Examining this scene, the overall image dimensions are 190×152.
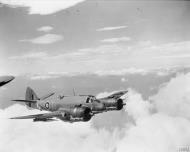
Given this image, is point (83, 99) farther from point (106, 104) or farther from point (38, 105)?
point (38, 105)

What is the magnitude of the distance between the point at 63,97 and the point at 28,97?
903 cm

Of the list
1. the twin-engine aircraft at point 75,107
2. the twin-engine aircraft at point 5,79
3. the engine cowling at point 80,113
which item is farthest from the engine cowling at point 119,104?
the twin-engine aircraft at point 5,79

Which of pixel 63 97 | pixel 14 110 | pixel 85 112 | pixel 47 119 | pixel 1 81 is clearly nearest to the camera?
pixel 1 81

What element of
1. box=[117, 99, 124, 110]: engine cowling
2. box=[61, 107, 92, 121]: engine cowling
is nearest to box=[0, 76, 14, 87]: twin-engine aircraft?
box=[61, 107, 92, 121]: engine cowling

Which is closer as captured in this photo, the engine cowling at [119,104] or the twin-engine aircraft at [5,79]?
the twin-engine aircraft at [5,79]

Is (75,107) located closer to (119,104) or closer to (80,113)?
(80,113)

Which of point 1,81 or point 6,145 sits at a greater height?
point 1,81

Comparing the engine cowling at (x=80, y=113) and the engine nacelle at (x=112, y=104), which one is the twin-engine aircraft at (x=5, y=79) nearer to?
the engine cowling at (x=80, y=113)

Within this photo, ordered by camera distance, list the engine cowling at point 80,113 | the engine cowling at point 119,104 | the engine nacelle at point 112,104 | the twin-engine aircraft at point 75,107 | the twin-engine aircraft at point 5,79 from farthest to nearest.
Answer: the engine cowling at point 119,104
the engine nacelle at point 112,104
the twin-engine aircraft at point 75,107
the engine cowling at point 80,113
the twin-engine aircraft at point 5,79

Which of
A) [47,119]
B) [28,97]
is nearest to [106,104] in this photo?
[47,119]

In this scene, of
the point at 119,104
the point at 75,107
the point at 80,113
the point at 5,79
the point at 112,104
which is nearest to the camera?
the point at 5,79

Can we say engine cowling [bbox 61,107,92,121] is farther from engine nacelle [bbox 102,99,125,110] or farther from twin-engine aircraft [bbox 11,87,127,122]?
engine nacelle [bbox 102,99,125,110]

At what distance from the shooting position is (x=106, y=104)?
93.2ft

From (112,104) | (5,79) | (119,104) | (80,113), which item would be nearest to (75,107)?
(80,113)
